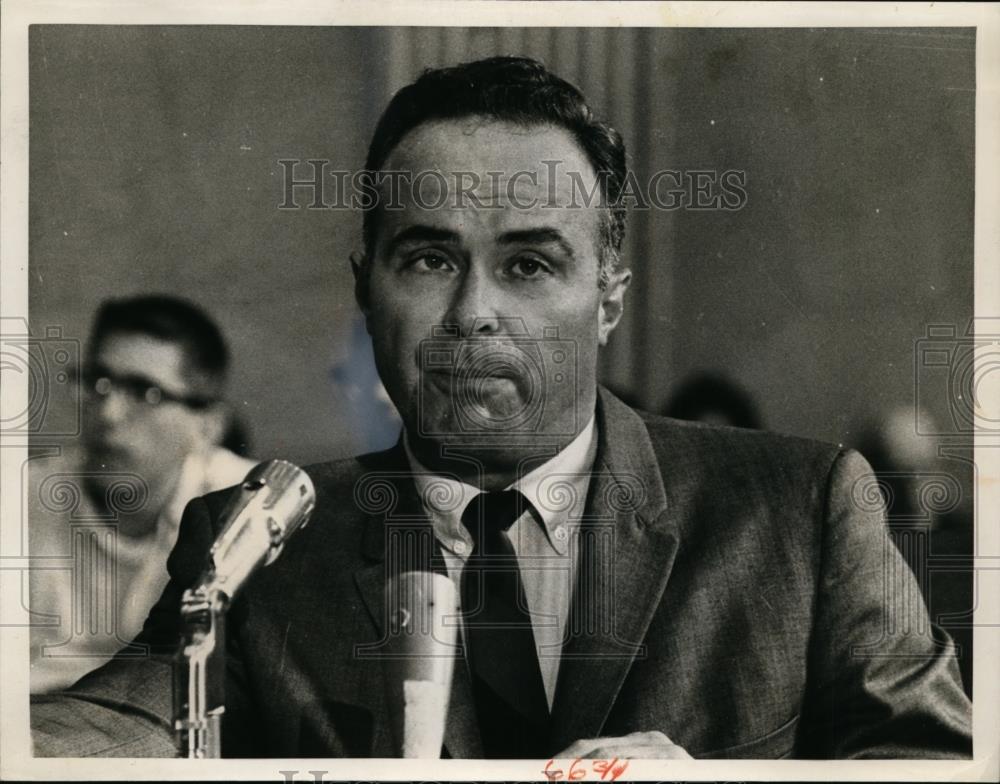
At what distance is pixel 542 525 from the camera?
208 cm

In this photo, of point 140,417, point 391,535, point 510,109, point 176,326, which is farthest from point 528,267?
point 140,417

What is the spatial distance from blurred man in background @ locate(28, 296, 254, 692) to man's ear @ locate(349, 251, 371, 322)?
27 cm

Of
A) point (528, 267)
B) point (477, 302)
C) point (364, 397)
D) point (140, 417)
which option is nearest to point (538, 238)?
point (528, 267)

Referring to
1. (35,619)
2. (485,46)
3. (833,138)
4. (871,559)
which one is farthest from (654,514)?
(35,619)

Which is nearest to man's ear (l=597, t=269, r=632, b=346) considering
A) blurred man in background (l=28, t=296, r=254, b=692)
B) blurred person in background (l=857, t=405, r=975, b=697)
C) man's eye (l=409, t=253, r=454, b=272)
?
man's eye (l=409, t=253, r=454, b=272)

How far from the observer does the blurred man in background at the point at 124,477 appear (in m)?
2.10

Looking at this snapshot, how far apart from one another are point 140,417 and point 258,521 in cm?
30

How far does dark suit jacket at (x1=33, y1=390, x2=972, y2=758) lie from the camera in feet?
6.70

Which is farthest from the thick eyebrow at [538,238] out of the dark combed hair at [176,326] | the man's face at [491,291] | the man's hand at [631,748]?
the man's hand at [631,748]

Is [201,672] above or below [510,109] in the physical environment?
below

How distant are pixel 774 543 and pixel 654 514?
23cm

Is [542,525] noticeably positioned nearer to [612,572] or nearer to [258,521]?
[612,572]

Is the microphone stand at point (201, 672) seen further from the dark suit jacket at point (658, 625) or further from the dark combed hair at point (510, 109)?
the dark combed hair at point (510, 109)

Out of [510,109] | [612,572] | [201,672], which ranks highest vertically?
[510,109]
